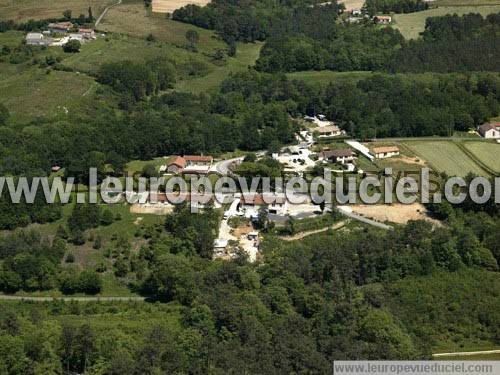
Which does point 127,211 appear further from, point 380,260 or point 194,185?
point 380,260

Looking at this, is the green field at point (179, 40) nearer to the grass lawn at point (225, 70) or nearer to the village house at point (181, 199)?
the grass lawn at point (225, 70)

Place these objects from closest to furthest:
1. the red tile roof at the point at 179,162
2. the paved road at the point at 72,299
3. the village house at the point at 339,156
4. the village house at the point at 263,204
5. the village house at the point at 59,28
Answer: the paved road at the point at 72,299 → the village house at the point at 263,204 → the red tile roof at the point at 179,162 → the village house at the point at 339,156 → the village house at the point at 59,28

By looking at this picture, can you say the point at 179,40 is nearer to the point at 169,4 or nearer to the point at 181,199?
the point at 169,4

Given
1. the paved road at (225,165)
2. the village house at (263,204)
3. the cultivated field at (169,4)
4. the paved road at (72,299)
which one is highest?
the cultivated field at (169,4)

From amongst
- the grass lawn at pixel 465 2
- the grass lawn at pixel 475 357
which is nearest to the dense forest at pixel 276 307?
the grass lawn at pixel 475 357

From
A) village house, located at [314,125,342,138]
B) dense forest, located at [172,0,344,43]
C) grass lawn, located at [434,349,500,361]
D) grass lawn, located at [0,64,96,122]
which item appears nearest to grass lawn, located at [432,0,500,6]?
dense forest, located at [172,0,344,43]

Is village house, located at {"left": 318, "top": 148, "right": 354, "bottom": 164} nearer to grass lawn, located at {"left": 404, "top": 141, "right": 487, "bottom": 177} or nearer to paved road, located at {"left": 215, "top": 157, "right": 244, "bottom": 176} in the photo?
grass lawn, located at {"left": 404, "top": 141, "right": 487, "bottom": 177}
